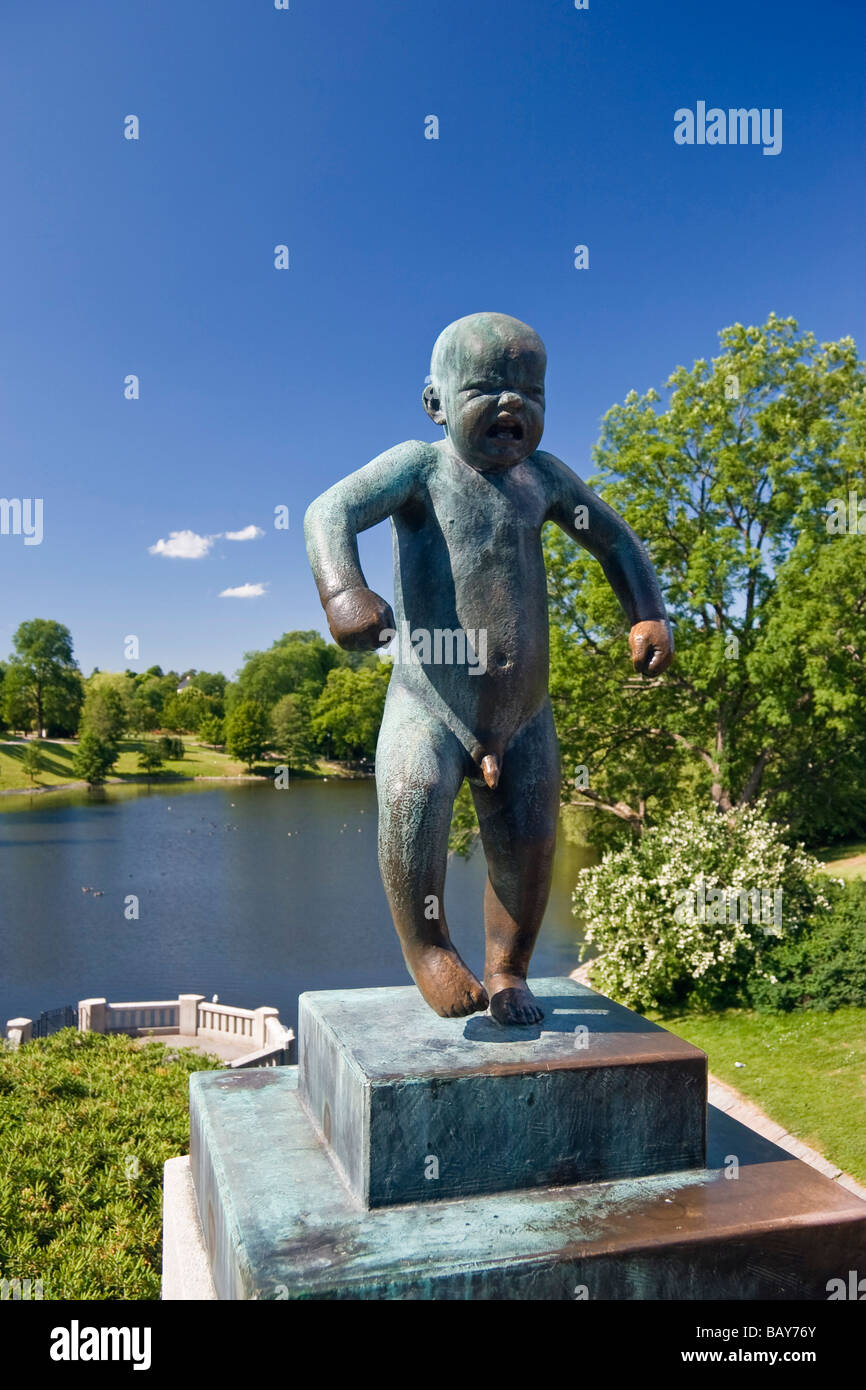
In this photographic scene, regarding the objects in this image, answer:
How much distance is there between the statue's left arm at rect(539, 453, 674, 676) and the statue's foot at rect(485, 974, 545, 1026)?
1.20 metres

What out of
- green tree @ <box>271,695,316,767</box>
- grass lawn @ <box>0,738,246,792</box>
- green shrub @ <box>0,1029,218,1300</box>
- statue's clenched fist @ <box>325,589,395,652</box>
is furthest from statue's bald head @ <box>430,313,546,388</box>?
green tree @ <box>271,695,316,767</box>

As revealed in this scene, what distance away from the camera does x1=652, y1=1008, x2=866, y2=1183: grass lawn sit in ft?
30.7

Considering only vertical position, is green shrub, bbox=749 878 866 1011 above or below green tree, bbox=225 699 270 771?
below

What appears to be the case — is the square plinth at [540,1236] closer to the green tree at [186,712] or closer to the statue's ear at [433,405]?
the statue's ear at [433,405]

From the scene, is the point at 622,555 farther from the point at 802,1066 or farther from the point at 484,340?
the point at 802,1066

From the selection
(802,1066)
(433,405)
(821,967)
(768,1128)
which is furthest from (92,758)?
(433,405)

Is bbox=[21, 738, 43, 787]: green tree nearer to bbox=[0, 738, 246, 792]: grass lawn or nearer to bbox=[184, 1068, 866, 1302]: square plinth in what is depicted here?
bbox=[0, 738, 246, 792]: grass lawn

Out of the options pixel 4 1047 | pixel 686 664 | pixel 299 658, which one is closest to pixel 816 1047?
pixel 686 664

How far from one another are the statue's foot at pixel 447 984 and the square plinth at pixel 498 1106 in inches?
4.1

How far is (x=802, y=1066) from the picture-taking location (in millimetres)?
11086

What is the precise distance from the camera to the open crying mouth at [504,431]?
3164 millimetres

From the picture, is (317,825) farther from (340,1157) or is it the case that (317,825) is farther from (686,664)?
(340,1157)

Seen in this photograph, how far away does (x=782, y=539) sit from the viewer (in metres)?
17.4
